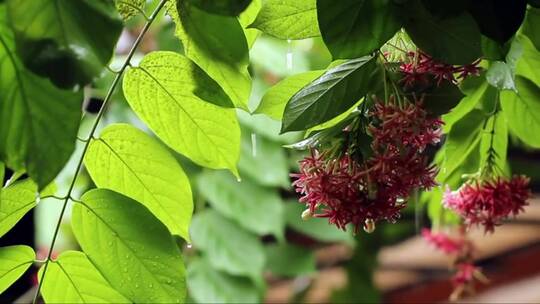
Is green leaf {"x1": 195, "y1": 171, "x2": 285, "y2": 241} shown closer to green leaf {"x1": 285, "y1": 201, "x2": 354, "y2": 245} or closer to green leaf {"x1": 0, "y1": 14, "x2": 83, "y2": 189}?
green leaf {"x1": 285, "y1": 201, "x2": 354, "y2": 245}

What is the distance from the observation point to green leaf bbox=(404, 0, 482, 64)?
0.49 m

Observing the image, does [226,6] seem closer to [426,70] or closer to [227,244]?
[426,70]

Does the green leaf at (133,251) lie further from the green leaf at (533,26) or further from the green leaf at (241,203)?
the green leaf at (241,203)

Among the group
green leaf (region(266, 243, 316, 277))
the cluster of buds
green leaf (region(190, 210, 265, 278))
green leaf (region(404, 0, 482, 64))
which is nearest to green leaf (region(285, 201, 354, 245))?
green leaf (region(266, 243, 316, 277))

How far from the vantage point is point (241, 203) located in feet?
4.93

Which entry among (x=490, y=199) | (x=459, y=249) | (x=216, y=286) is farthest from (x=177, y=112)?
(x=216, y=286)

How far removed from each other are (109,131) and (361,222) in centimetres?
19

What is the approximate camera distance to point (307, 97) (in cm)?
52

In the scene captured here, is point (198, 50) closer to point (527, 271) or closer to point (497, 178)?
point (497, 178)

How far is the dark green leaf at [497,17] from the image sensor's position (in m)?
0.47

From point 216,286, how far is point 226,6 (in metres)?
1.03

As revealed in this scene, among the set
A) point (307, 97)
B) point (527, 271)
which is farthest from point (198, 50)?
point (527, 271)

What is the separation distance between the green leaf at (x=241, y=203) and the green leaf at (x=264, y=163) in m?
0.03

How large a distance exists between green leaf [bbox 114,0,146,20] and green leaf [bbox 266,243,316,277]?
1.18 meters
